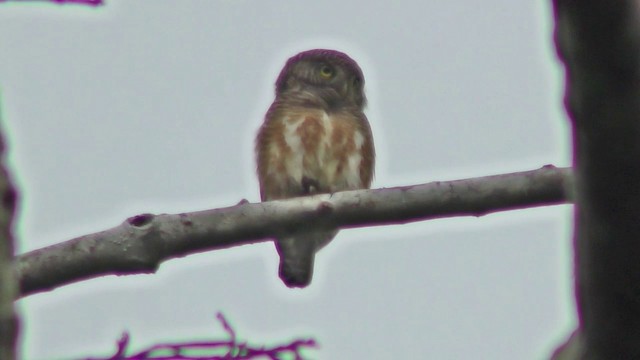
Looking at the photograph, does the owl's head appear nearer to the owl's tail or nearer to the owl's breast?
the owl's breast

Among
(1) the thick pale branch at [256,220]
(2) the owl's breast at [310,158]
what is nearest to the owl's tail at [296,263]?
(2) the owl's breast at [310,158]

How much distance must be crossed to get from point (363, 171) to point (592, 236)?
584 cm

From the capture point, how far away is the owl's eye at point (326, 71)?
29.2ft

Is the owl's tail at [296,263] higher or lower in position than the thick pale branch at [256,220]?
lower

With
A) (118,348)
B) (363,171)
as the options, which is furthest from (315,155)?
(118,348)

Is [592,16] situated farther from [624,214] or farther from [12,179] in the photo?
[12,179]

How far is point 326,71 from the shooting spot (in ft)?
29.6

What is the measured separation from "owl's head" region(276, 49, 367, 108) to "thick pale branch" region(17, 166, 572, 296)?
448cm

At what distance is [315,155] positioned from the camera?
7.17 meters

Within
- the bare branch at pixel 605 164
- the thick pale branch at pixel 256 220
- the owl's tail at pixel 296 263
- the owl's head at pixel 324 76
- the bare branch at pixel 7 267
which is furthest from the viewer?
the owl's head at pixel 324 76

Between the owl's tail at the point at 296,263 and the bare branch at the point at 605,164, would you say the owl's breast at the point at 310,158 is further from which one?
the bare branch at the point at 605,164

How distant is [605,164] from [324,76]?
292 inches

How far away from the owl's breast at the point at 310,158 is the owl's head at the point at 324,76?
3.40 ft

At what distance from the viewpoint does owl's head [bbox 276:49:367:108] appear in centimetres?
862
